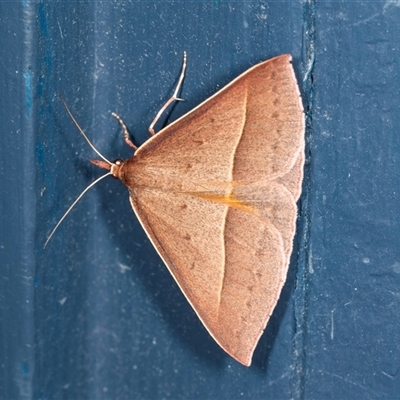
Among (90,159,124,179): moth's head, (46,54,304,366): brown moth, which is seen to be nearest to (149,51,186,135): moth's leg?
(46,54,304,366): brown moth

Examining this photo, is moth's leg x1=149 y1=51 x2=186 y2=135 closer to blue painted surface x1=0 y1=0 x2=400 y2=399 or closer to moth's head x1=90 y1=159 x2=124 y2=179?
blue painted surface x1=0 y1=0 x2=400 y2=399

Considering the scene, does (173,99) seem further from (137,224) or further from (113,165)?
(137,224)

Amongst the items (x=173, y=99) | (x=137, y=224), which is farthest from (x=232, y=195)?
(x=137, y=224)

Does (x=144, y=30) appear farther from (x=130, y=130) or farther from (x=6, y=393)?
(x=6, y=393)

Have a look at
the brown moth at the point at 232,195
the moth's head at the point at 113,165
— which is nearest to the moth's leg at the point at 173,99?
the brown moth at the point at 232,195

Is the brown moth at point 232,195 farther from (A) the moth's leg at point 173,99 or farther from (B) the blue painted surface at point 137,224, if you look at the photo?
(B) the blue painted surface at point 137,224

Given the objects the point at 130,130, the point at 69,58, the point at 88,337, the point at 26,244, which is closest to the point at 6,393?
the point at 88,337

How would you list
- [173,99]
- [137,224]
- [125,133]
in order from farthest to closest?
[137,224] → [125,133] → [173,99]
